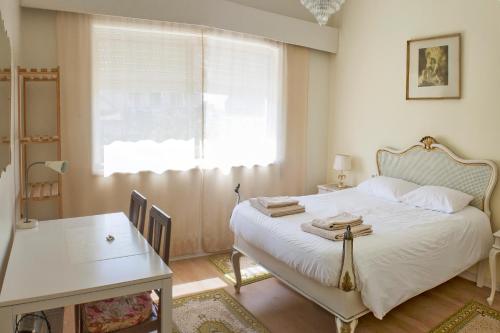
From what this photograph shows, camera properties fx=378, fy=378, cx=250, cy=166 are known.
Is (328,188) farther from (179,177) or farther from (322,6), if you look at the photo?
(322,6)

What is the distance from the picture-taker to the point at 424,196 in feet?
11.1

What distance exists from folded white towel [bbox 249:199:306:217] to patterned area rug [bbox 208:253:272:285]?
0.59 m

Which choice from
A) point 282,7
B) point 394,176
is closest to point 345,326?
point 394,176

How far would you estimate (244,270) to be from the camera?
354 cm

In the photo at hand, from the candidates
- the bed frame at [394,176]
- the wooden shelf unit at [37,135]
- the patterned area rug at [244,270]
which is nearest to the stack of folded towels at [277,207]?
the bed frame at [394,176]

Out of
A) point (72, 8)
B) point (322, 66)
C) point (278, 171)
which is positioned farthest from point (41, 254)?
point (322, 66)

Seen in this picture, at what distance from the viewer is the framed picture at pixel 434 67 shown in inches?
138

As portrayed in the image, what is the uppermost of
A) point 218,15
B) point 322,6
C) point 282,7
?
point 282,7

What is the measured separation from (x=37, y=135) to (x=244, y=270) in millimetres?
2134

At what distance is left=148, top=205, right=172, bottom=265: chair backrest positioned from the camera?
193 cm

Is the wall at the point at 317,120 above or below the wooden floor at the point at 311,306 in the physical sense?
above

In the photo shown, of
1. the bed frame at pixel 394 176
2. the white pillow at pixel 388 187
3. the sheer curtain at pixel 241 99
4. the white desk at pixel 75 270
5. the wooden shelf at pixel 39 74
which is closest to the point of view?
the white desk at pixel 75 270

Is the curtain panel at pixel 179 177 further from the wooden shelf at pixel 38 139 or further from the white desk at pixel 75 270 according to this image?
the white desk at pixel 75 270

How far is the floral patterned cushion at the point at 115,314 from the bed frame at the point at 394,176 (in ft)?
3.22
